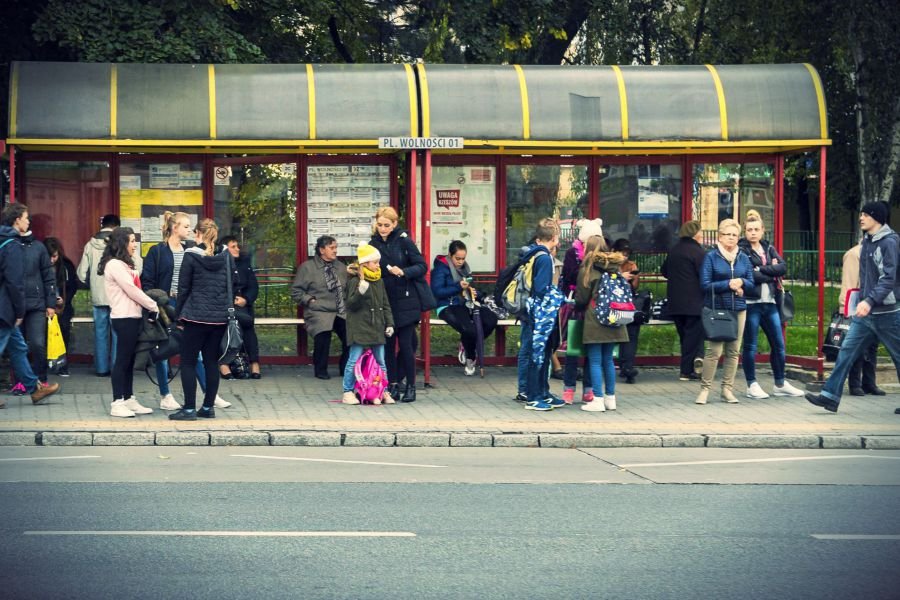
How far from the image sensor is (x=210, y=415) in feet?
39.0

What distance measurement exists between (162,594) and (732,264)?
8298 mm

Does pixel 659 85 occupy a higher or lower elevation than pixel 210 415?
higher

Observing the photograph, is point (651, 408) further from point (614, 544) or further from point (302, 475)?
point (614, 544)

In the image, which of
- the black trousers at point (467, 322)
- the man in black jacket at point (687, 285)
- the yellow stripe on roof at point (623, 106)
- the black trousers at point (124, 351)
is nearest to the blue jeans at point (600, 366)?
the man in black jacket at point (687, 285)

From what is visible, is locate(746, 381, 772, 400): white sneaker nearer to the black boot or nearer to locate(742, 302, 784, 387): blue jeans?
locate(742, 302, 784, 387): blue jeans

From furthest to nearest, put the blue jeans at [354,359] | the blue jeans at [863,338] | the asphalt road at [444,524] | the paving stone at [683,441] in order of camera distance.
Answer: the blue jeans at [354,359] → the blue jeans at [863,338] → the paving stone at [683,441] → the asphalt road at [444,524]

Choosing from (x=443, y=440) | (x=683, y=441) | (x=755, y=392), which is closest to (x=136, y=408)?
(x=443, y=440)

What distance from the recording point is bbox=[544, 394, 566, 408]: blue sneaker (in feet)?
42.1

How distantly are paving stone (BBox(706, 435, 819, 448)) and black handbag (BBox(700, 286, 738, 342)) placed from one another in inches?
75.6

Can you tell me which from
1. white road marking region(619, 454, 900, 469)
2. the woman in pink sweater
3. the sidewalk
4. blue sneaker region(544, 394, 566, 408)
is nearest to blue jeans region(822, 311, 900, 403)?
the sidewalk

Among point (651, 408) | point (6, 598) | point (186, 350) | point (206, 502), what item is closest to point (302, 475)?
point (206, 502)

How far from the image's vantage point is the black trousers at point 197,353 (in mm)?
11789

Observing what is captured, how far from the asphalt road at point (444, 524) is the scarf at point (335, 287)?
4.23 metres

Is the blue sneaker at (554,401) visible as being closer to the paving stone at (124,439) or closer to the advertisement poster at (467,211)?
the advertisement poster at (467,211)
